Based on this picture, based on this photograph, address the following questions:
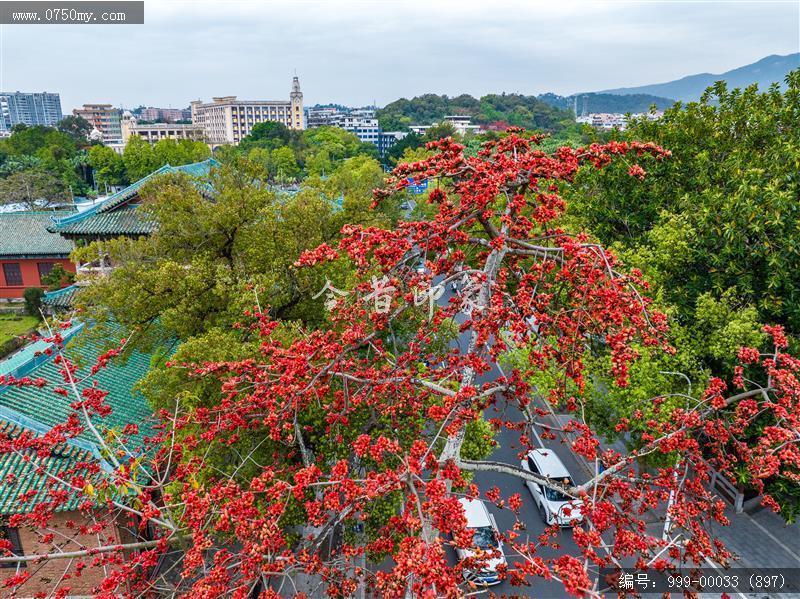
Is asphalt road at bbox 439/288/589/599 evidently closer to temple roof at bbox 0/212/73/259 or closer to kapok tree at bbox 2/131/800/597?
kapok tree at bbox 2/131/800/597

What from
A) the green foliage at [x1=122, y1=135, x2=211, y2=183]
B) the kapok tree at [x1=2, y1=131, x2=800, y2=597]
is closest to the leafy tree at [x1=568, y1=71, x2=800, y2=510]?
the kapok tree at [x1=2, y1=131, x2=800, y2=597]

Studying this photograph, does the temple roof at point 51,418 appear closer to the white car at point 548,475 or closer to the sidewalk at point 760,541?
the white car at point 548,475

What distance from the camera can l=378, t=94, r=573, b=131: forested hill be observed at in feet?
335

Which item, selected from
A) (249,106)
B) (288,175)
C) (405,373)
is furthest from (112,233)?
(249,106)

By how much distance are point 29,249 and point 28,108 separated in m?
159

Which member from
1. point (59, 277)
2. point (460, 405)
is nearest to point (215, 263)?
point (460, 405)

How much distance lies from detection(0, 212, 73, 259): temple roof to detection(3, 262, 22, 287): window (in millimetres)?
650

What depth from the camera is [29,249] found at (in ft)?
79.9

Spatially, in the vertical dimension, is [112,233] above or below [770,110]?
below

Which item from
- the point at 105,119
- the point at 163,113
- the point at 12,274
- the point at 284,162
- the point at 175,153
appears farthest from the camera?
the point at 163,113

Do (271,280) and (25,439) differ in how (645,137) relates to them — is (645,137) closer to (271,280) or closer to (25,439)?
(271,280)

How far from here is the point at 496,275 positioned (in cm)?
489

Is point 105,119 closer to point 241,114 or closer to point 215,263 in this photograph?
point 241,114

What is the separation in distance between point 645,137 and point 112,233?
15.5 metres
